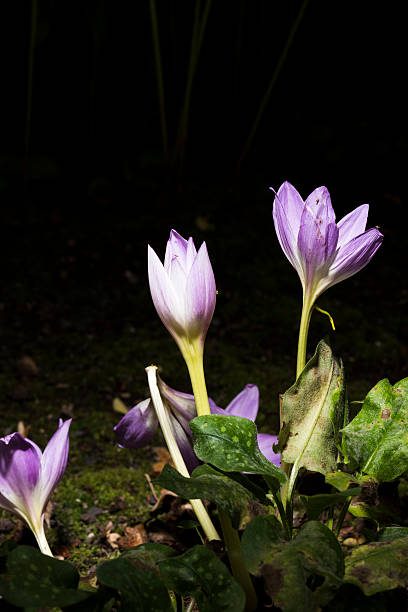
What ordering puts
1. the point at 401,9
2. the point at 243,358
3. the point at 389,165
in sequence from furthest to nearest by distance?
the point at 401,9 < the point at 389,165 < the point at 243,358

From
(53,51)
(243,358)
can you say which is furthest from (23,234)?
(243,358)

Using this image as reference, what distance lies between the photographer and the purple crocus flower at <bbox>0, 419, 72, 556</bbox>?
60cm

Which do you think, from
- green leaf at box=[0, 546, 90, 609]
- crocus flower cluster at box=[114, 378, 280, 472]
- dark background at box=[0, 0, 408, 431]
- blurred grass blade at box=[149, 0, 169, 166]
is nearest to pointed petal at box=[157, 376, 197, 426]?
crocus flower cluster at box=[114, 378, 280, 472]

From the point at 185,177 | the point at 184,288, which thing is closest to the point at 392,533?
the point at 184,288

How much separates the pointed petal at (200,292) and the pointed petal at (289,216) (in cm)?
10

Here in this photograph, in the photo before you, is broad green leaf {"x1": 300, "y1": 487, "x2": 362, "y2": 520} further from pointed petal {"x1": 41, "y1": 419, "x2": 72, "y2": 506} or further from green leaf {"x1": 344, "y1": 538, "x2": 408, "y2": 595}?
pointed petal {"x1": 41, "y1": 419, "x2": 72, "y2": 506}

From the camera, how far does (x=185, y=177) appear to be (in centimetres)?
233

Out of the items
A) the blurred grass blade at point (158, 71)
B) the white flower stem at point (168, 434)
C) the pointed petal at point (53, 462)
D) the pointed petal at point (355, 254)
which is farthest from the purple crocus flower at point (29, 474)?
the blurred grass blade at point (158, 71)

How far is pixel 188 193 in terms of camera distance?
222cm

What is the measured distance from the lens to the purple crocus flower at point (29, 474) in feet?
1.98

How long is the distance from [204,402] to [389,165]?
6.56ft

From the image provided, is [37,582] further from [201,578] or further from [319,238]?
[319,238]

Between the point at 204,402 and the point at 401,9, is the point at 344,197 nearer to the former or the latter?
the point at 401,9

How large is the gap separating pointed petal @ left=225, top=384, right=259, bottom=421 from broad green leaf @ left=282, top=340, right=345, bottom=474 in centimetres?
10
